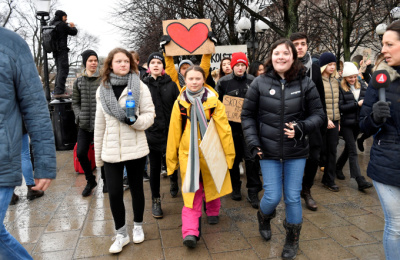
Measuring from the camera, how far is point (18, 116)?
6.70ft

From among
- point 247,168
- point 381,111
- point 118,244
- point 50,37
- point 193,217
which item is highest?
point 50,37

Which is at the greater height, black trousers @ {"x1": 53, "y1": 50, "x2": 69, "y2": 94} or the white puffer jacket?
black trousers @ {"x1": 53, "y1": 50, "x2": 69, "y2": 94}

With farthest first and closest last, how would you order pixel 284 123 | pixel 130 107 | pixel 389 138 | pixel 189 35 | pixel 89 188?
pixel 89 188, pixel 189 35, pixel 130 107, pixel 284 123, pixel 389 138

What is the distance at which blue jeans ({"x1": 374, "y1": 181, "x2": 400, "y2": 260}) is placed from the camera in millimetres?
2412

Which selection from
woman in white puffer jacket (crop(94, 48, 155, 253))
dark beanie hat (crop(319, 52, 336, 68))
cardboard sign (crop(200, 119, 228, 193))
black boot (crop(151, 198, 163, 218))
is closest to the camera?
woman in white puffer jacket (crop(94, 48, 155, 253))

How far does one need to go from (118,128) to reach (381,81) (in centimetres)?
232

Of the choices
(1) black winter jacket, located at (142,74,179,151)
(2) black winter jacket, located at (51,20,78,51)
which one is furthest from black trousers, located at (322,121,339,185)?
(2) black winter jacket, located at (51,20,78,51)

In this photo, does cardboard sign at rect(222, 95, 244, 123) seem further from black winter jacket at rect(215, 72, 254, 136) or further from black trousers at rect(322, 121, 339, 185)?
black trousers at rect(322, 121, 339, 185)

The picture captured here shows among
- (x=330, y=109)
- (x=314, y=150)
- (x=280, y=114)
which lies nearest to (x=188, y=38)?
(x=280, y=114)

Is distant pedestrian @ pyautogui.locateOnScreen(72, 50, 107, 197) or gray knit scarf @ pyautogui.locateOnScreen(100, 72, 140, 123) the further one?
distant pedestrian @ pyautogui.locateOnScreen(72, 50, 107, 197)

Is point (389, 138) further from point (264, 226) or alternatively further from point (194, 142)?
point (194, 142)

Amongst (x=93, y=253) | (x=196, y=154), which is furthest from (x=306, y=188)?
(x=93, y=253)

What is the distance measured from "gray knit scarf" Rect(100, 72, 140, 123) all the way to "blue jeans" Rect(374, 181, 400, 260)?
2.28 meters

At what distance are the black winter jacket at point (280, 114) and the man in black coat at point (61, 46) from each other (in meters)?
6.64
